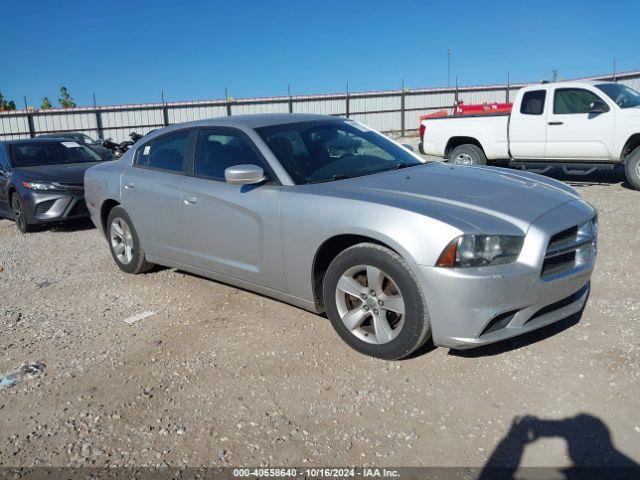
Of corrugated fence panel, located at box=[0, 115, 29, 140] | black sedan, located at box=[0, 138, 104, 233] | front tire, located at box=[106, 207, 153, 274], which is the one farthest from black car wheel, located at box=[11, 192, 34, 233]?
corrugated fence panel, located at box=[0, 115, 29, 140]

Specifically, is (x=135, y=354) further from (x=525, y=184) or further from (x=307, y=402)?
(x=525, y=184)

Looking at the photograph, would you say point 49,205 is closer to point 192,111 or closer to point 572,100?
point 572,100

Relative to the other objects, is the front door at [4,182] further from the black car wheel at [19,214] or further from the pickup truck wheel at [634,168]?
the pickup truck wheel at [634,168]

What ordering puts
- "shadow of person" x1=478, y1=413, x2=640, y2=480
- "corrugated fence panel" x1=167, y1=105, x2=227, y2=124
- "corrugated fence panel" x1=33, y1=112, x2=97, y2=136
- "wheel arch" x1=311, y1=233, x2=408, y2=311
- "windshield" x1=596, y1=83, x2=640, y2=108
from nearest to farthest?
"shadow of person" x1=478, y1=413, x2=640, y2=480 → "wheel arch" x1=311, y1=233, x2=408, y2=311 → "windshield" x1=596, y1=83, x2=640, y2=108 → "corrugated fence panel" x1=33, y1=112, x2=97, y2=136 → "corrugated fence panel" x1=167, y1=105, x2=227, y2=124

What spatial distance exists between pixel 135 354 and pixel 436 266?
2.17m

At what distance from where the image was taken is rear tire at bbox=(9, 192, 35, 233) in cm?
870

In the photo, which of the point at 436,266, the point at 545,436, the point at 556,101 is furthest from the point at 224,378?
the point at 556,101

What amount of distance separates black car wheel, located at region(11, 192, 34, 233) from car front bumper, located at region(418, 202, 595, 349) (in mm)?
7494

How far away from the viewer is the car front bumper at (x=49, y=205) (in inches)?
333

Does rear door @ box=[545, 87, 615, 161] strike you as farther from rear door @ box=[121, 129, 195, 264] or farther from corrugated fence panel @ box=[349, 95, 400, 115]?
corrugated fence panel @ box=[349, 95, 400, 115]

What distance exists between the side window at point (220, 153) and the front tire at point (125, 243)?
1.23 meters

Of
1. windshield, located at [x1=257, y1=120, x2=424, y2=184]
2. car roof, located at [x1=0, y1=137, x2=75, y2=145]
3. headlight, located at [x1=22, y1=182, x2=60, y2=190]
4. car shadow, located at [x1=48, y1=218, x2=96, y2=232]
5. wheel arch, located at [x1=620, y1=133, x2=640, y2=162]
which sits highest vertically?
car roof, located at [x1=0, y1=137, x2=75, y2=145]

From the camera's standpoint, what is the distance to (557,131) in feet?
32.3

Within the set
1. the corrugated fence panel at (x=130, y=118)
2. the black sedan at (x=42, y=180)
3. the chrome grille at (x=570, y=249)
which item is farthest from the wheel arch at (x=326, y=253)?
the corrugated fence panel at (x=130, y=118)
